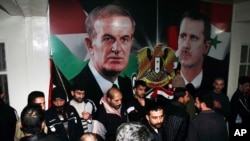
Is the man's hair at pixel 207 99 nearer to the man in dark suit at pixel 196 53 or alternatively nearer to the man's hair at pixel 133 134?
the man's hair at pixel 133 134

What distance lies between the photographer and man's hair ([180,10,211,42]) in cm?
505

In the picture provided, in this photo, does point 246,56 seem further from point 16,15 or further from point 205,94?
point 16,15

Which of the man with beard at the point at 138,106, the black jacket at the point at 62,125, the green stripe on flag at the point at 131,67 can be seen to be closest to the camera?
the black jacket at the point at 62,125

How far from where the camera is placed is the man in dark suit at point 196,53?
507cm

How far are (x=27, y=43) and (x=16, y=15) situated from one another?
483 mm

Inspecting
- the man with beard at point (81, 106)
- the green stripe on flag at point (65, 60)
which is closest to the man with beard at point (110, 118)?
the man with beard at point (81, 106)

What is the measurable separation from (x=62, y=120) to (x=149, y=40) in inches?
101

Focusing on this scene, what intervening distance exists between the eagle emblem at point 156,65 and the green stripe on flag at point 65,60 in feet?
4.18

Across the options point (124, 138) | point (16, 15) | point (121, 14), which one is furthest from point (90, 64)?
point (124, 138)

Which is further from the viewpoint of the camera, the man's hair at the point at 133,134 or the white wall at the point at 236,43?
the white wall at the point at 236,43

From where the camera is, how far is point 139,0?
179 inches

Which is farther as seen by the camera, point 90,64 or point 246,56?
point 246,56

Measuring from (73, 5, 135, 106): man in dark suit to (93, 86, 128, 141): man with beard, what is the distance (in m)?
1.34

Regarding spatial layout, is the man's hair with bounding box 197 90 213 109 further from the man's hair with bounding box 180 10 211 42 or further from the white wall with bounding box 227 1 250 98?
the white wall with bounding box 227 1 250 98
